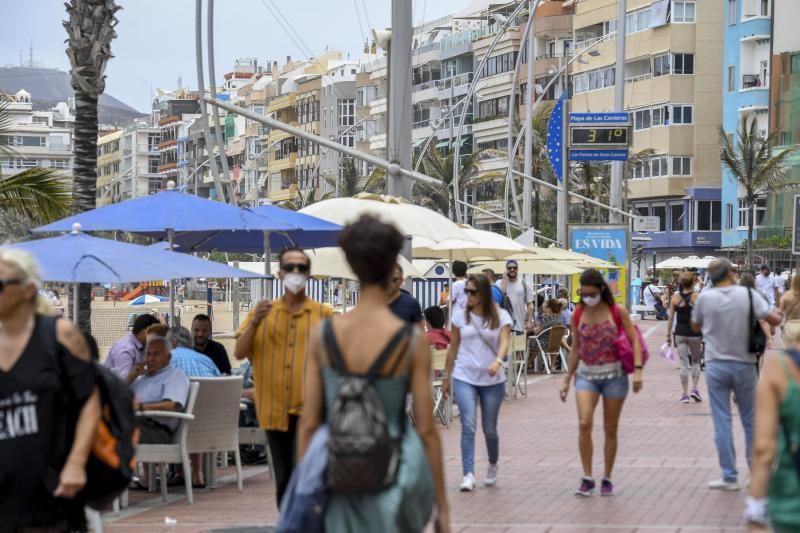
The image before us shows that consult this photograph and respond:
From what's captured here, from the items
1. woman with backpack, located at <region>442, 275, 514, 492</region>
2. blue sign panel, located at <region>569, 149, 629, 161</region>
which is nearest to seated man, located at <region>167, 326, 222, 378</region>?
woman with backpack, located at <region>442, 275, 514, 492</region>

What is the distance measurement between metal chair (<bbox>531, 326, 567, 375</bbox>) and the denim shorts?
1686cm

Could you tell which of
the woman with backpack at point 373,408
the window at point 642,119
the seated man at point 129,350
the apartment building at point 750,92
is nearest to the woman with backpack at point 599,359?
the seated man at point 129,350

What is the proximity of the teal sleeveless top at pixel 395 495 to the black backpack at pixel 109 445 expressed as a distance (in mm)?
1035

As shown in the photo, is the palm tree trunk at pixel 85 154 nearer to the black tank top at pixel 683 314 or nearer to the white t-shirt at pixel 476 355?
the black tank top at pixel 683 314

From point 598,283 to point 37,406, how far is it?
6.63m

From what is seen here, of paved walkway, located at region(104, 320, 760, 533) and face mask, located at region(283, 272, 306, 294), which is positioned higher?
face mask, located at region(283, 272, 306, 294)

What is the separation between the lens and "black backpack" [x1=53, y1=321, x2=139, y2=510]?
6.16 metres

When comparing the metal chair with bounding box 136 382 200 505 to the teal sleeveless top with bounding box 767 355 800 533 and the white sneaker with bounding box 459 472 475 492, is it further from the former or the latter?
the teal sleeveless top with bounding box 767 355 800 533

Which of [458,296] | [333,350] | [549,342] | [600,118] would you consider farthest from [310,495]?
[600,118]

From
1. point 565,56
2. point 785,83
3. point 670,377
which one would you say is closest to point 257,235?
point 670,377

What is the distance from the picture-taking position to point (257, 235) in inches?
758

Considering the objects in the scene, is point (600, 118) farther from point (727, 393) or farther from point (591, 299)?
point (591, 299)

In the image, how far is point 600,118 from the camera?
39312mm

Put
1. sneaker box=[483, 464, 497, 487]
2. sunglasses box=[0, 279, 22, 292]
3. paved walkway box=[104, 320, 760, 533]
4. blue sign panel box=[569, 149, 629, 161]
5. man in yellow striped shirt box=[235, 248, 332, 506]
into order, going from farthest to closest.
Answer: blue sign panel box=[569, 149, 629, 161] → sneaker box=[483, 464, 497, 487] → paved walkway box=[104, 320, 760, 533] → man in yellow striped shirt box=[235, 248, 332, 506] → sunglasses box=[0, 279, 22, 292]
